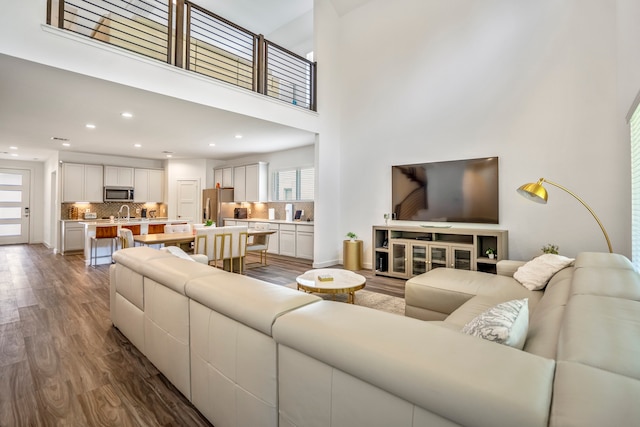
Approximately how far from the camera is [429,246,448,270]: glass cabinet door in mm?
4532

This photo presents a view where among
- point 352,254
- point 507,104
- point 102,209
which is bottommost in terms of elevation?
point 352,254

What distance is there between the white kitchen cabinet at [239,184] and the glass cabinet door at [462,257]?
5.71 meters

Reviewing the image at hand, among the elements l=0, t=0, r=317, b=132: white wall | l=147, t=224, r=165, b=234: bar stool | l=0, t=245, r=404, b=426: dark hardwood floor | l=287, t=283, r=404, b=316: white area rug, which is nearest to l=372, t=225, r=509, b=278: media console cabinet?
l=0, t=245, r=404, b=426: dark hardwood floor

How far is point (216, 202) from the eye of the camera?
8.51 metres

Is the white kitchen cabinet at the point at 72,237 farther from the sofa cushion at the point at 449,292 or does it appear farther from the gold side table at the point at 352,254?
the sofa cushion at the point at 449,292

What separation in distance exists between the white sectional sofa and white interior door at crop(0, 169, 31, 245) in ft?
36.1

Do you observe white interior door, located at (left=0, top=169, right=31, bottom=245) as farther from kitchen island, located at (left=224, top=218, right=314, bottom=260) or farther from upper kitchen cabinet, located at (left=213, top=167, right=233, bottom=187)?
kitchen island, located at (left=224, top=218, right=314, bottom=260)

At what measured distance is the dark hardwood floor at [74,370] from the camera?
173 centimetres

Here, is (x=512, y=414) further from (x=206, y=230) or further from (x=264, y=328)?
(x=206, y=230)

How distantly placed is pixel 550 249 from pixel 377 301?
2217mm

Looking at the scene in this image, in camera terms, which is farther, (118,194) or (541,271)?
(118,194)

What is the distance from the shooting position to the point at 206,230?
468 centimetres

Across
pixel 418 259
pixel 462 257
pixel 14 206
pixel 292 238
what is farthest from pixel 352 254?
pixel 14 206

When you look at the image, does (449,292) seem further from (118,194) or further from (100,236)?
(118,194)
